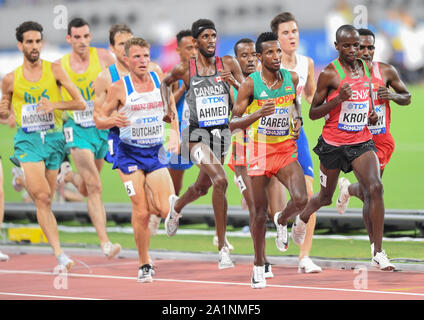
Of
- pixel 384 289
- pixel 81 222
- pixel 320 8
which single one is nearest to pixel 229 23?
pixel 320 8

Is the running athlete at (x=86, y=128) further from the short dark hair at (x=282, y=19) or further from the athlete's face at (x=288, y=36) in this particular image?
the athlete's face at (x=288, y=36)

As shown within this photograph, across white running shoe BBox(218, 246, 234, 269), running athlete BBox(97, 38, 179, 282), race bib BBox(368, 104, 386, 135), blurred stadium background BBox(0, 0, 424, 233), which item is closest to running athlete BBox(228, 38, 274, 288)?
white running shoe BBox(218, 246, 234, 269)

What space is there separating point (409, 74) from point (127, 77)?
34760 millimetres

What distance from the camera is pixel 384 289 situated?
9.23 m

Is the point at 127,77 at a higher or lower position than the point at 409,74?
lower

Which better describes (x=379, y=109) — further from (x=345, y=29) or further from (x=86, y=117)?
(x=86, y=117)

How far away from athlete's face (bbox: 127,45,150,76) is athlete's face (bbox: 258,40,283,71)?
1.76 m

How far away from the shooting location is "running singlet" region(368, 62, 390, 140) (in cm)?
1022

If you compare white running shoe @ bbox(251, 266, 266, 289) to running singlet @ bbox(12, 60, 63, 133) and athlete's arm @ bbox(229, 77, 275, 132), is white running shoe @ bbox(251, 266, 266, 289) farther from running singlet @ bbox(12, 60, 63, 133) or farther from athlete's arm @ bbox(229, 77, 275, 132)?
running singlet @ bbox(12, 60, 63, 133)

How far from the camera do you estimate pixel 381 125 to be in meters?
10.6

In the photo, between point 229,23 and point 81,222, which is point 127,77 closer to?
point 81,222

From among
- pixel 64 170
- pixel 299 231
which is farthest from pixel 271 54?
pixel 64 170

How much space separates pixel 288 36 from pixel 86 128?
3170mm
